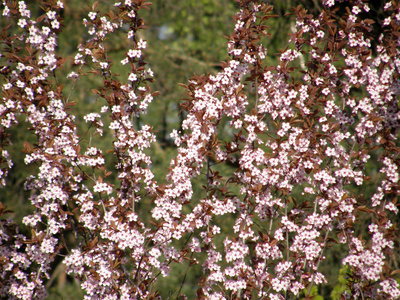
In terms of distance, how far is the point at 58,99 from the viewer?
9.68 ft

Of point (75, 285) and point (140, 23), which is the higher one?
point (140, 23)

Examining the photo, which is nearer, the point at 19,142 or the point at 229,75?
the point at 229,75

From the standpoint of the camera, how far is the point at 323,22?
300 centimetres

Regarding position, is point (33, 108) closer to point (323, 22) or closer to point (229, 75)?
point (229, 75)

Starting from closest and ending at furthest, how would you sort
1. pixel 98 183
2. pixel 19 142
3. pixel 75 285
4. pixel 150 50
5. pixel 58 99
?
pixel 98 183 < pixel 58 99 < pixel 19 142 < pixel 75 285 < pixel 150 50

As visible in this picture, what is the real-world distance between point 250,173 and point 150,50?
480 centimetres

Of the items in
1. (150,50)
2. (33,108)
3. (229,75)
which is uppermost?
(150,50)

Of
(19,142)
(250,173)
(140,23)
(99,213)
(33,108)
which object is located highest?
(19,142)

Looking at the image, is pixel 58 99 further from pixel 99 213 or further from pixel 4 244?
pixel 4 244

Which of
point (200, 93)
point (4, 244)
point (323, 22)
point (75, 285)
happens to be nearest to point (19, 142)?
point (75, 285)

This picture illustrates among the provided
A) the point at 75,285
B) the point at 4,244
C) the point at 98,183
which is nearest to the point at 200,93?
the point at 98,183

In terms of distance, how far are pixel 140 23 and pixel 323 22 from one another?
53.3 inches

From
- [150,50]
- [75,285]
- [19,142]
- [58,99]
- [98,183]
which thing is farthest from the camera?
[150,50]

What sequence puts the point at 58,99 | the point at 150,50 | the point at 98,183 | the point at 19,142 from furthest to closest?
1. the point at 150,50
2. the point at 19,142
3. the point at 58,99
4. the point at 98,183
